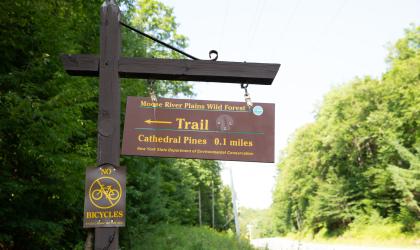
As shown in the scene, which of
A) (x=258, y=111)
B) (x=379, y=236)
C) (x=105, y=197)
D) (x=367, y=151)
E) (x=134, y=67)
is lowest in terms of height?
(x=379, y=236)

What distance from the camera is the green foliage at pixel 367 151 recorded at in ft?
97.5

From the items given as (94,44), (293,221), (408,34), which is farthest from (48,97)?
(293,221)

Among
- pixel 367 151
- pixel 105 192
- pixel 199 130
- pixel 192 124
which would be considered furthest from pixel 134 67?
pixel 367 151

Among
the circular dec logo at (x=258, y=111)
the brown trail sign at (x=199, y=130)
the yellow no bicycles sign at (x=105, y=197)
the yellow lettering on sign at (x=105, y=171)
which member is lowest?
the yellow no bicycles sign at (x=105, y=197)

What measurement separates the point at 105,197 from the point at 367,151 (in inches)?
1612

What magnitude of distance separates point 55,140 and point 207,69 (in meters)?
3.47

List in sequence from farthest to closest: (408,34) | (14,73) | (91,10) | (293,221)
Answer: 1. (293,221)
2. (408,34)
3. (91,10)
4. (14,73)

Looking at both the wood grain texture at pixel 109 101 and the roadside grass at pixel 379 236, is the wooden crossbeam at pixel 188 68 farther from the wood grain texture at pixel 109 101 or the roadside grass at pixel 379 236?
the roadside grass at pixel 379 236

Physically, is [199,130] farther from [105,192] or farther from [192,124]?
[105,192]

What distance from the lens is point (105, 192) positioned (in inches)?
151

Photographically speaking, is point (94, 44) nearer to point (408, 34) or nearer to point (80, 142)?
point (80, 142)

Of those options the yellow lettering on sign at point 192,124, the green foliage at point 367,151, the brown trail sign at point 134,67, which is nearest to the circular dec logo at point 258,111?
the brown trail sign at point 134,67

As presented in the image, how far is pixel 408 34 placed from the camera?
36.8 m

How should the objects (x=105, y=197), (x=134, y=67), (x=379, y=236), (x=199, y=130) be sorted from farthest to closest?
(x=379, y=236) < (x=134, y=67) < (x=199, y=130) < (x=105, y=197)
